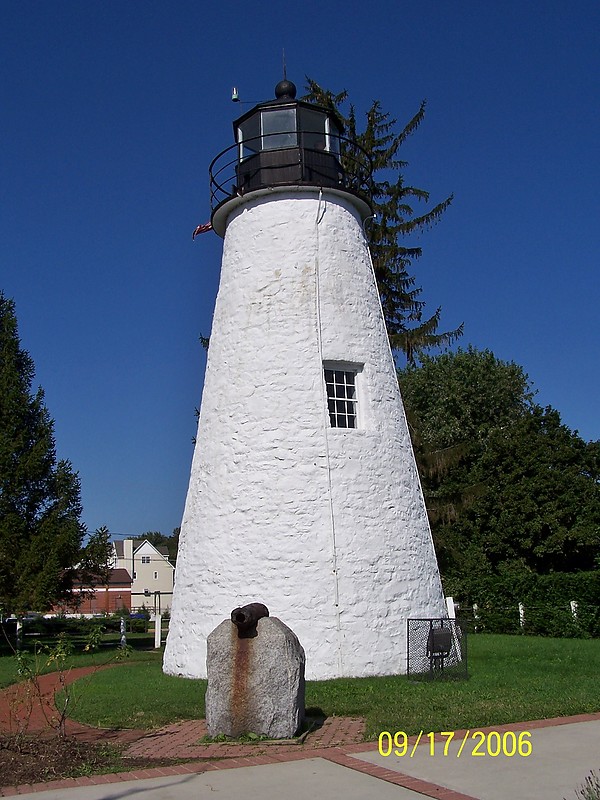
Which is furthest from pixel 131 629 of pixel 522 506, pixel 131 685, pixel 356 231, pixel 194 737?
pixel 194 737

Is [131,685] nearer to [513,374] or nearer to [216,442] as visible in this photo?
[216,442]

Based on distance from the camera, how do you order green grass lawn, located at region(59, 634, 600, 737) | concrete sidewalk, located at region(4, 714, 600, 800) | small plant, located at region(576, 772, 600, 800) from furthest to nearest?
green grass lawn, located at region(59, 634, 600, 737), concrete sidewalk, located at region(4, 714, 600, 800), small plant, located at region(576, 772, 600, 800)

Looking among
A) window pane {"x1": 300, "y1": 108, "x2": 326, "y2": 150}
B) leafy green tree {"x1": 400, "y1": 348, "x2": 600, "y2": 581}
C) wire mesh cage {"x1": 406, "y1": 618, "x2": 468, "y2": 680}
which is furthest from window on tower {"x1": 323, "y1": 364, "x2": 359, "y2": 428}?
leafy green tree {"x1": 400, "y1": 348, "x2": 600, "y2": 581}

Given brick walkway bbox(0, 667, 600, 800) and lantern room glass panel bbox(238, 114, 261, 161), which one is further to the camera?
lantern room glass panel bbox(238, 114, 261, 161)

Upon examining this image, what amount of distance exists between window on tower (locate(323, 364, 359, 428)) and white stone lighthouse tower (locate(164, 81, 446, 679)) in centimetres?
3

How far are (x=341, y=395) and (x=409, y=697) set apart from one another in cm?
548

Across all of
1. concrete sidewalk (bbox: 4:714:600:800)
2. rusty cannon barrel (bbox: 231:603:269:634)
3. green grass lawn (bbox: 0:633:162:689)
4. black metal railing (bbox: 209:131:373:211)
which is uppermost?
black metal railing (bbox: 209:131:373:211)

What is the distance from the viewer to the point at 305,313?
44.5 ft

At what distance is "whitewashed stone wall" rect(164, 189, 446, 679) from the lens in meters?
12.4

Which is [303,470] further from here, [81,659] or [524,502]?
[524,502]

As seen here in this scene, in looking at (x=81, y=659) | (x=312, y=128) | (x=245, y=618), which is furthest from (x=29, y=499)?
(x=245, y=618)

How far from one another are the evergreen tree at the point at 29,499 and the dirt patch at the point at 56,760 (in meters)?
11.1
